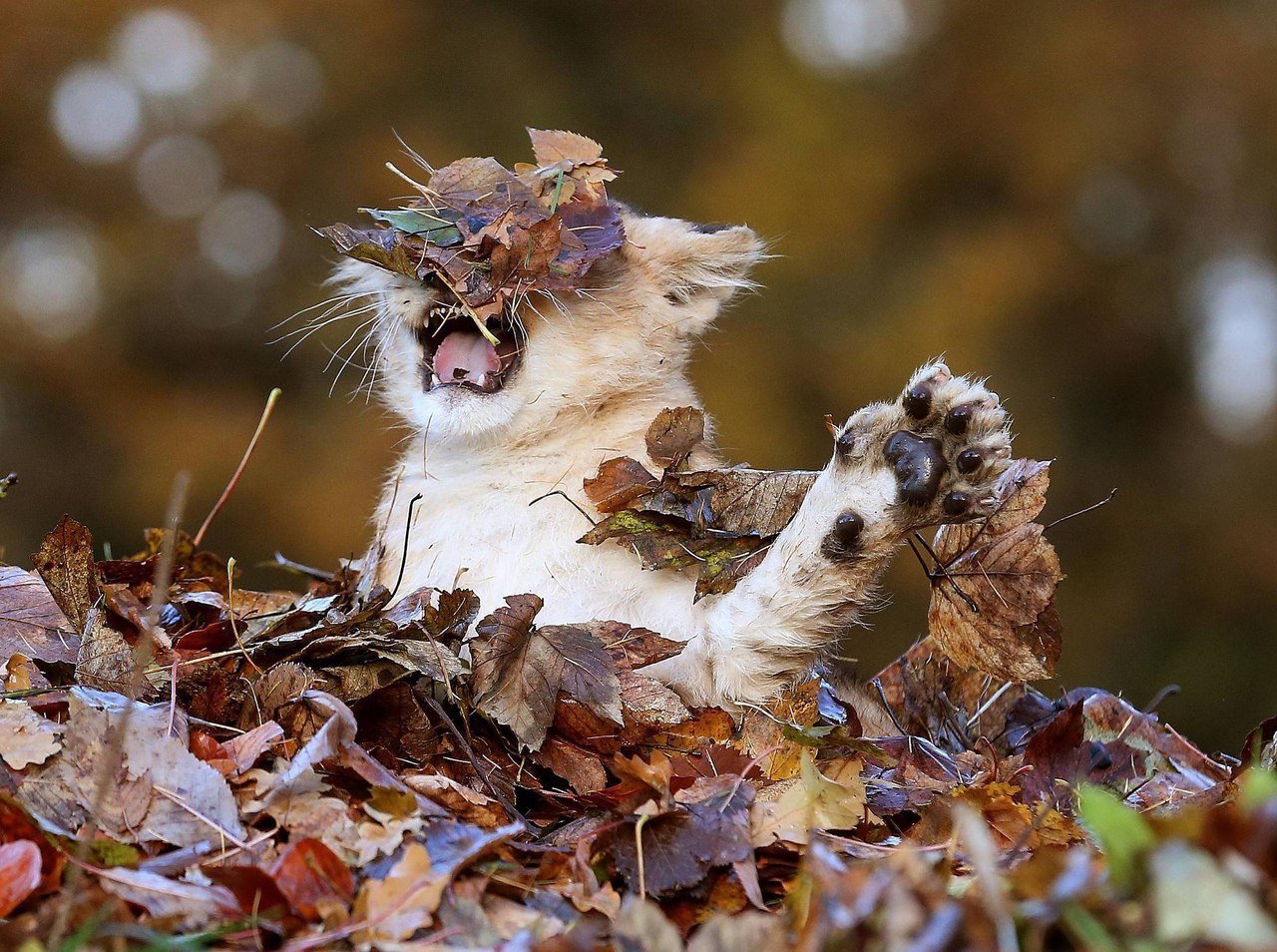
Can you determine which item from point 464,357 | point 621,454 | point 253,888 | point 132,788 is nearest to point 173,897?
point 253,888

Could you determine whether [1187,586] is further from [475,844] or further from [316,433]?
[475,844]

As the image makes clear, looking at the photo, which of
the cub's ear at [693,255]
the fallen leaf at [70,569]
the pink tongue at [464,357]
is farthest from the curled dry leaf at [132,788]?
the cub's ear at [693,255]

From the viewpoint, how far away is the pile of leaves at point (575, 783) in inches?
75.9

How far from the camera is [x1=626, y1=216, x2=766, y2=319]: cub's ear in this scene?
429cm

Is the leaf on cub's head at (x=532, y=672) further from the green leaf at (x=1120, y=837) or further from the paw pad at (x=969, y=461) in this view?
the green leaf at (x=1120, y=837)

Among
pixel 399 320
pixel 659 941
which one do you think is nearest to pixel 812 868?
pixel 659 941

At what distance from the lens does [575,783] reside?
3.01 metres

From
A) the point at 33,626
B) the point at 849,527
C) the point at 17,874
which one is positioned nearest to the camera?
the point at 17,874

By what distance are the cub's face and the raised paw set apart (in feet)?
3.82

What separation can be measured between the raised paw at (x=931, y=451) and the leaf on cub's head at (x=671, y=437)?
629 millimetres

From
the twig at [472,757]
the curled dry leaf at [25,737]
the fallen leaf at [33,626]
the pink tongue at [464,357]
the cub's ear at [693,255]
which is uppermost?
the cub's ear at [693,255]

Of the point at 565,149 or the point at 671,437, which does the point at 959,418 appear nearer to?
the point at 671,437

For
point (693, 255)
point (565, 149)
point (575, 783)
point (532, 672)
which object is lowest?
point (575, 783)

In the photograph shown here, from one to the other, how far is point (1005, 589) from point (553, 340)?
154 cm
